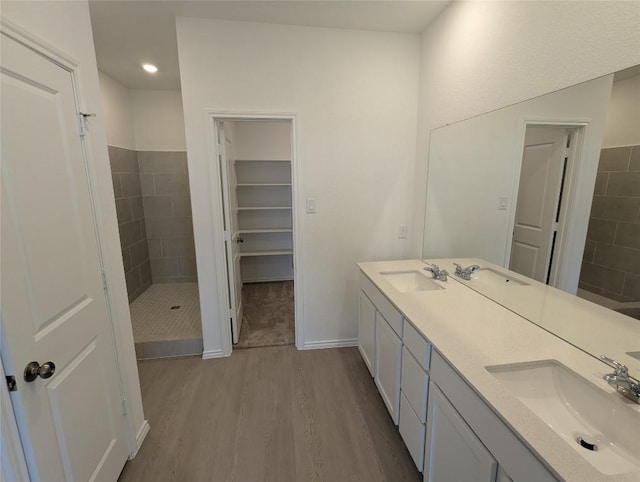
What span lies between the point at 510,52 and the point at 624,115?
2.62 ft

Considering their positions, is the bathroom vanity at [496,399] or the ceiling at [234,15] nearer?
the bathroom vanity at [496,399]

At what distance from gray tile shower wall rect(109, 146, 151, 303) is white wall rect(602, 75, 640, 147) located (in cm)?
394

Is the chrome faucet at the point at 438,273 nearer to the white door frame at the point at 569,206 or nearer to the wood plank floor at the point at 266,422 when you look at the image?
the white door frame at the point at 569,206

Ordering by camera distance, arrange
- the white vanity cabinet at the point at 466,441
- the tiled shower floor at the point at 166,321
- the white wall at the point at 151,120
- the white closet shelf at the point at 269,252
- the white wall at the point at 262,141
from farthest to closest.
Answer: the white closet shelf at the point at 269,252 < the white wall at the point at 262,141 < the white wall at the point at 151,120 < the tiled shower floor at the point at 166,321 < the white vanity cabinet at the point at 466,441

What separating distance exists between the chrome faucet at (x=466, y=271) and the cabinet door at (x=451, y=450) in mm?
908

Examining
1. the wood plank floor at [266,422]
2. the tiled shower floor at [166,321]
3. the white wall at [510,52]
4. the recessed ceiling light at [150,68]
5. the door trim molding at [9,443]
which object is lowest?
the wood plank floor at [266,422]

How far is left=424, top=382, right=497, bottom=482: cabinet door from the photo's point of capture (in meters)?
0.99

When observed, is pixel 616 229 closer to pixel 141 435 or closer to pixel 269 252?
pixel 141 435

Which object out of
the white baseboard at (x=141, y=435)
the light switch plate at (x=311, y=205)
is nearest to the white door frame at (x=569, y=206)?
the light switch plate at (x=311, y=205)

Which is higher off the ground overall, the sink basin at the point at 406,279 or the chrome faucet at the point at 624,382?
the chrome faucet at the point at 624,382

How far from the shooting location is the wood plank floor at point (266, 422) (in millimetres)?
1663

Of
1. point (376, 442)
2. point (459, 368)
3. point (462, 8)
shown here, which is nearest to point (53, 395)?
point (459, 368)

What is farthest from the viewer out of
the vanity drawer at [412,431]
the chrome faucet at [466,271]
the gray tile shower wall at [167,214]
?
the gray tile shower wall at [167,214]

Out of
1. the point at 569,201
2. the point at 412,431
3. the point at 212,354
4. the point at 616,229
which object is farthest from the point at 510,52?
the point at 212,354
